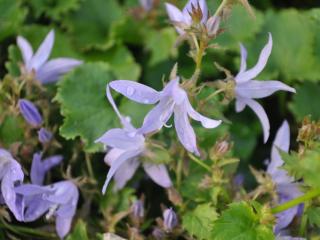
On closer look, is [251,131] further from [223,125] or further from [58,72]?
[58,72]

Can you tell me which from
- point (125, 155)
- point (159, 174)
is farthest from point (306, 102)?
point (125, 155)

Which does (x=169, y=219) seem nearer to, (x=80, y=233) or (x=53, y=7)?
(x=80, y=233)

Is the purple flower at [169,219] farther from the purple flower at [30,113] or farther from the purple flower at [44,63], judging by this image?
the purple flower at [44,63]

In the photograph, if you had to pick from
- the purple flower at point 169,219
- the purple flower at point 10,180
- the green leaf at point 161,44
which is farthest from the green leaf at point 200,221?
the green leaf at point 161,44

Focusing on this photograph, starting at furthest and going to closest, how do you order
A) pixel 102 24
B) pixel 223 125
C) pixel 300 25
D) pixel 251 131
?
pixel 102 24
pixel 300 25
pixel 251 131
pixel 223 125

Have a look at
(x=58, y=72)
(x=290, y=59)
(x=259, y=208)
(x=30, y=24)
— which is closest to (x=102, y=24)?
(x=30, y=24)
